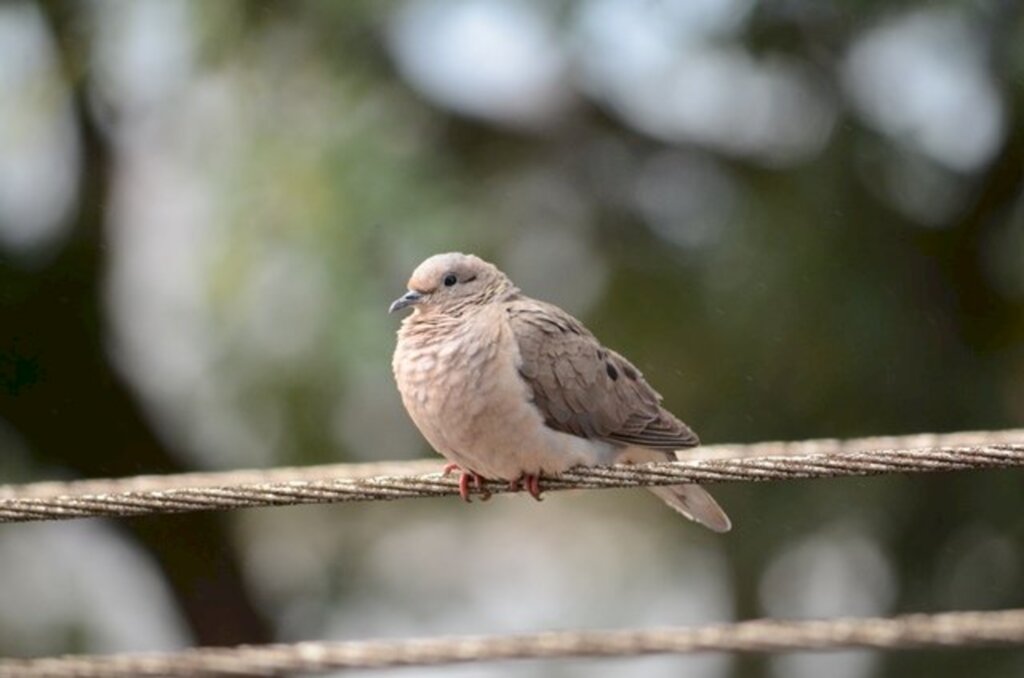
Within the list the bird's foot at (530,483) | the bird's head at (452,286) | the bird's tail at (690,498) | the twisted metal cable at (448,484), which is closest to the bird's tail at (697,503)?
the bird's tail at (690,498)

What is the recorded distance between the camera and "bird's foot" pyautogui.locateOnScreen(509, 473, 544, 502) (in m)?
3.55

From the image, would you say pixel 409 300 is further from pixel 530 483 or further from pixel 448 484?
pixel 448 484

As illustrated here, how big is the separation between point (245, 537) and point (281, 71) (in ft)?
5.58

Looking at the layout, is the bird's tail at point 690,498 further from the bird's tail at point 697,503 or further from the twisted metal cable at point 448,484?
the twisted metal cable at point 448,484

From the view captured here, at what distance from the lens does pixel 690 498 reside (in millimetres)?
3912

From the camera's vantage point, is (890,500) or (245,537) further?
(245,537)

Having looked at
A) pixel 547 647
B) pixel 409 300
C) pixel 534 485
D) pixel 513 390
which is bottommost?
pixel 547 647

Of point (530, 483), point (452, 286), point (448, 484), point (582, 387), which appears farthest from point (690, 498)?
point (448, 484)

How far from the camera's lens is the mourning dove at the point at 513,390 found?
11.6 feet

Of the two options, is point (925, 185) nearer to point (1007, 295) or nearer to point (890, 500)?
point (1007, 295)

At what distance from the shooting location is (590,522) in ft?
21.5

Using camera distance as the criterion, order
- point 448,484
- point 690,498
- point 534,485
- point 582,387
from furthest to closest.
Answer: point 690,498 < point 582,387 < point 534,485 < point 448,484

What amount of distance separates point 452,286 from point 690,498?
2.05ft

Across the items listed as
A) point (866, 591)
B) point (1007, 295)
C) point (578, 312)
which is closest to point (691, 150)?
point (578, 312)
